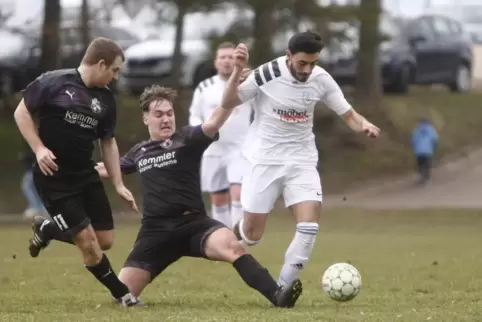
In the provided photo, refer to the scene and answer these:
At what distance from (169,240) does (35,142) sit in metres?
1.21

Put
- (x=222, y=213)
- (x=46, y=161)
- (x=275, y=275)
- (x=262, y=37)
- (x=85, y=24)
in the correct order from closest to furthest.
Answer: (x=46, y=161) < (x=275, y=275) < (x=222, y=213) < (x=262, y=37) < (x=85, y=24)

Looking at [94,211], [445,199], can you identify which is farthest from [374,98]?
[94,211]

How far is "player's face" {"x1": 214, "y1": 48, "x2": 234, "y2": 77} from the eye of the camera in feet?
42.1

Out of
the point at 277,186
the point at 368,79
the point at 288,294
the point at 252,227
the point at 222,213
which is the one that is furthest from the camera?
the point at 368,79

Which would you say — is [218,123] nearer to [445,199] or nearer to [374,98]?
[445,199]

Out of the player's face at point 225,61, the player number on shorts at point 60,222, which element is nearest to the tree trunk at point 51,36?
the player's face at point 225,61

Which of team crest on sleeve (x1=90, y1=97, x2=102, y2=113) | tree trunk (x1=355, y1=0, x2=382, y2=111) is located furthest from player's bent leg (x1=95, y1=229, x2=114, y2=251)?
tree trunk (x1=355, y1=0, x2=382, y2=111)

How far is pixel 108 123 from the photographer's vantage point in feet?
29.1

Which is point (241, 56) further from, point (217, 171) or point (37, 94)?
point (217, 171)

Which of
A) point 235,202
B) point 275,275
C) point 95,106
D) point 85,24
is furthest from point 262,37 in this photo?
point 95,106

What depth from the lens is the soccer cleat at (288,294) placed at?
328 inches

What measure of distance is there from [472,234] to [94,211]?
30.6ft

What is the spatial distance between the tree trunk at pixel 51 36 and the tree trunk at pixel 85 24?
0.51m

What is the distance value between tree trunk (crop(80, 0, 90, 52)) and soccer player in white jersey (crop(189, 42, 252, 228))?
1016 centimetres
